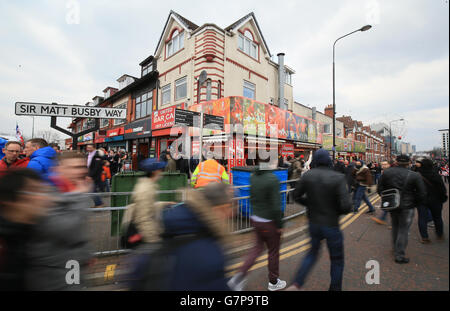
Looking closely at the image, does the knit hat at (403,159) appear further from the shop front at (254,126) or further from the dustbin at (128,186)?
the shop front at (254,126)

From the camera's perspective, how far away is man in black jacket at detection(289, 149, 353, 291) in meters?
2.52

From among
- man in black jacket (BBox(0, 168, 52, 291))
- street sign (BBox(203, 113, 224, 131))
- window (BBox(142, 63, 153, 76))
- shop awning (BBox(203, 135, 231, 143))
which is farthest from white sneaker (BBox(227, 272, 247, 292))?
window (BBox(142, 63, 153, 76))

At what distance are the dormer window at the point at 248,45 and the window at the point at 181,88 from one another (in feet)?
16.0

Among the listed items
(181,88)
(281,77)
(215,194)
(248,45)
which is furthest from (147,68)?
(215,194)

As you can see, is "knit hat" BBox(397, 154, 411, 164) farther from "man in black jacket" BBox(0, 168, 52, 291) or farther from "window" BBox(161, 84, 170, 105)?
"window" BBox(161, 84, 170, 105)

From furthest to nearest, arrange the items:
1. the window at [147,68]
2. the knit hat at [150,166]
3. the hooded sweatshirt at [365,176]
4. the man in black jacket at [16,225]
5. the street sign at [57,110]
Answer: the window at [147,68]
the hooded sweatshirt at [365,176]
the street sign at [57,110]
the knit hat at [150,166]
the man in black jacket at [16,225]

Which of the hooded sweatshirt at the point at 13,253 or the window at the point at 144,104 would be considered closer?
the hooded sweatshirt at the point at 13,253

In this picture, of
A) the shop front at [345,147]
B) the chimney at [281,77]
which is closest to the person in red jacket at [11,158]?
the chimney at [281,77]

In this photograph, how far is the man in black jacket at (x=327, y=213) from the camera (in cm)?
252

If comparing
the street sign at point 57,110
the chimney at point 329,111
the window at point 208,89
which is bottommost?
the street sign at point 57,110

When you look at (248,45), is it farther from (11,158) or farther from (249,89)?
(11,158)

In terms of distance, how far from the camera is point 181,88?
1491cm

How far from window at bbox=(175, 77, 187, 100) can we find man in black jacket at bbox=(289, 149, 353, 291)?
13.3 m
